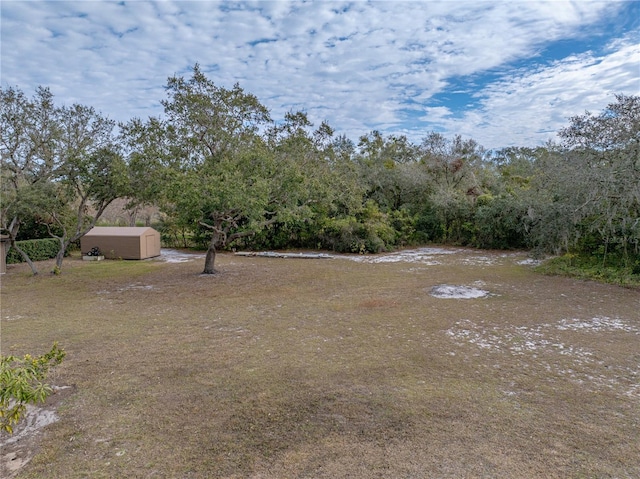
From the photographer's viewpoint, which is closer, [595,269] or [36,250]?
[595,269]

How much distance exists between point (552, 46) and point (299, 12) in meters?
6.69

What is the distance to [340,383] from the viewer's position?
3697mm

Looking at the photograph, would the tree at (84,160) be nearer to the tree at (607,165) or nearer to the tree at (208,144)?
the tree at (208,144)

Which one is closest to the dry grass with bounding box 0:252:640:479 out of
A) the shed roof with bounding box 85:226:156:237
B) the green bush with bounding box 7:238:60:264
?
the shed roof with bounding box 85:226:156:237

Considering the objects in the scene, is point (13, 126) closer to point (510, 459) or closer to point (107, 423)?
point (107, 423)

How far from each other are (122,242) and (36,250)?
9.39 ft

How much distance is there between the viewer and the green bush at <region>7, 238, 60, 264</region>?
41.7 feet

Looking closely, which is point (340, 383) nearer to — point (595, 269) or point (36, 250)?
point (595, 269)

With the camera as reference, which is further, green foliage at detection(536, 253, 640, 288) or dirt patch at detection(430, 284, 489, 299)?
green foliage at detection(536, 253, 640, 288)

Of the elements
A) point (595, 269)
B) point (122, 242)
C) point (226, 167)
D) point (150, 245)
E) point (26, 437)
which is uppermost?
point (226, 167)

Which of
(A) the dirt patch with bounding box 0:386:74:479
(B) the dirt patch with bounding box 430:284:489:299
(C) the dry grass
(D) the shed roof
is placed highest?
(D) the shed roof

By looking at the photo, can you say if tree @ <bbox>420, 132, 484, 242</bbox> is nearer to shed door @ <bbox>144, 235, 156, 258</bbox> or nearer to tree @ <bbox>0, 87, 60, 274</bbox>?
shed door @ <bbox>144, 235, 156, 258</bbox>

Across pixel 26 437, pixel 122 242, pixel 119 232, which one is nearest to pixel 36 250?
pixel 119 232

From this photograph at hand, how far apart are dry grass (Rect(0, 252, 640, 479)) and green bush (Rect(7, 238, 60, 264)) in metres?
6.88
